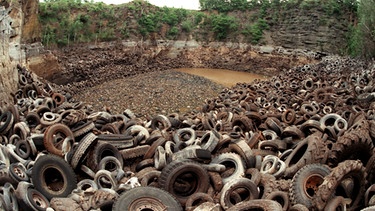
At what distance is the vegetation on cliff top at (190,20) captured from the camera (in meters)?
30.5

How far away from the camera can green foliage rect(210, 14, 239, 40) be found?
40.9 m

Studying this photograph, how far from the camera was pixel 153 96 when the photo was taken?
21781 millimetres

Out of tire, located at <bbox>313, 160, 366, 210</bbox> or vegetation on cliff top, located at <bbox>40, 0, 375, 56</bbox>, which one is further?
vegetation on cliff top, located at <bbox>40, 0, 375, 56</bbox>

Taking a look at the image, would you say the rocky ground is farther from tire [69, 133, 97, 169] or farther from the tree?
tire [69, 133, 97, 169]

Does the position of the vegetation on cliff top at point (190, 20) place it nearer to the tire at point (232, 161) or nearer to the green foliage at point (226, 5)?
the green foliage at point (226, 5)

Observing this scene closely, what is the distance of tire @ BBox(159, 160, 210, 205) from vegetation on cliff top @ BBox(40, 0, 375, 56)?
26135mm

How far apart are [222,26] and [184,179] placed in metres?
36.6

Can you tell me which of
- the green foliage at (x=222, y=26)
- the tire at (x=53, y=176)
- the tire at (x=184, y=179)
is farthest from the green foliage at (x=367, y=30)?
the tire at (x=53, y=176)

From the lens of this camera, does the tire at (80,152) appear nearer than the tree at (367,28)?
Yes

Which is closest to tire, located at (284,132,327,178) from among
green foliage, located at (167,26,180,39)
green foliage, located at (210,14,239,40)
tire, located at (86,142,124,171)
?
tire, located at (86,142,124,171)

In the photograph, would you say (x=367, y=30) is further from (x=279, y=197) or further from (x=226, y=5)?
(x=279, y=197)

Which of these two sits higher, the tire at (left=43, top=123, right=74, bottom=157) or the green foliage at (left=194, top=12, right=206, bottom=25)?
the green foliage at (left=194, top=12, right=206, bottom=25)

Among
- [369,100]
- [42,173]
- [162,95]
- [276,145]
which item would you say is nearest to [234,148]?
[276,145]

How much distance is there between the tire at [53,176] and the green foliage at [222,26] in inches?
1445
